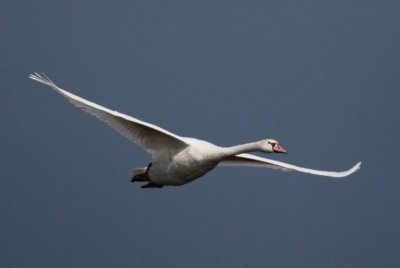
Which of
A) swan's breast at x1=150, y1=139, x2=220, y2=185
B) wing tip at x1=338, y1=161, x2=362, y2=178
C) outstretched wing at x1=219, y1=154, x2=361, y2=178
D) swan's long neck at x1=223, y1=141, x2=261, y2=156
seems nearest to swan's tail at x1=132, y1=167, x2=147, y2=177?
swan's breast at x1=150, y1=139, x2=220, y2=185

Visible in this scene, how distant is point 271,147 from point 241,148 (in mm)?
656

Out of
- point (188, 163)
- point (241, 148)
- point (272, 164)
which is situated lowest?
point (188, 163)

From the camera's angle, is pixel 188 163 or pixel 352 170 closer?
pixel 188 163

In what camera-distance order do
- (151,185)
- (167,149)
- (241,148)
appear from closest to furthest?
1. (241,148)
2. (167,149)
3. (151,185)

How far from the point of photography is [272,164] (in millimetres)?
23609

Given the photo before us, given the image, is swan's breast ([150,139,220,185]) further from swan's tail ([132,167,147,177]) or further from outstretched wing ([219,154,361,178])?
outstretched wing ([219,154,361,178])

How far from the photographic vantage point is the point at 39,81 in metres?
21.4

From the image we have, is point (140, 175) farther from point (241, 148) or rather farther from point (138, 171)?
point (241, 148)

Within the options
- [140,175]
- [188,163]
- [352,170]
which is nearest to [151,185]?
[140,175]

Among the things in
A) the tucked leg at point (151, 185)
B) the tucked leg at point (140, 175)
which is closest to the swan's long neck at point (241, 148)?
the tucked leg at point (151, 185)

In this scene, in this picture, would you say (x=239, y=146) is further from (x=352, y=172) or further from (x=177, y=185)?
(x=352, y=172)

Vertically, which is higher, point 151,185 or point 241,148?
point 241,148

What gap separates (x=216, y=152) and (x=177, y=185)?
159 centimetres

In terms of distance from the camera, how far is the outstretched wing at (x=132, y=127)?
21422 millimetres
